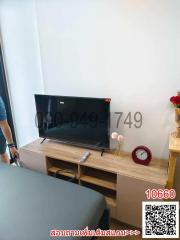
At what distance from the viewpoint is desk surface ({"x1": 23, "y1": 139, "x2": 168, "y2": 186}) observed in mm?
1620

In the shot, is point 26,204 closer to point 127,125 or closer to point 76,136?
point 76,136

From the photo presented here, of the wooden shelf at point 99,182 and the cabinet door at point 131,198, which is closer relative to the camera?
the cabinet door at point 131,198

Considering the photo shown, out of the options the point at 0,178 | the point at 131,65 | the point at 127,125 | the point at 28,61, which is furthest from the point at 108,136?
the point at 28,61

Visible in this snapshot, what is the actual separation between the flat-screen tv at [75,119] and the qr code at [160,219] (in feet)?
2.21

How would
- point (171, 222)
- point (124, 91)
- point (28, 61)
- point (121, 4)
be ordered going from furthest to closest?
1. point (28, 61)
2. point (124, 91)
3. point (121, 4)
4. point (171, 222)

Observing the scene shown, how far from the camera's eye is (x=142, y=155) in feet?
5.85

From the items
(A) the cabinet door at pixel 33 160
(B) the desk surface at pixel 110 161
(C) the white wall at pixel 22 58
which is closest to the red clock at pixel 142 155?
(B) the desk surface at pixel 110 161

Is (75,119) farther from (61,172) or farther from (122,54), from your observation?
(122,54)

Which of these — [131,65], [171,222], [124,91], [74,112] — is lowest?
[171,222]

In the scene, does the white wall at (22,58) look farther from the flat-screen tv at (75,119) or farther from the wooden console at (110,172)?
the wooden console at (110,172)

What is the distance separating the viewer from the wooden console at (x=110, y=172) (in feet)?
5.29

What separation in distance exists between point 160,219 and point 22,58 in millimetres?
2361

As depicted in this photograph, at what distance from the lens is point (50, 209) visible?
4.17ft

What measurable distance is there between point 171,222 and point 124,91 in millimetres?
1219
